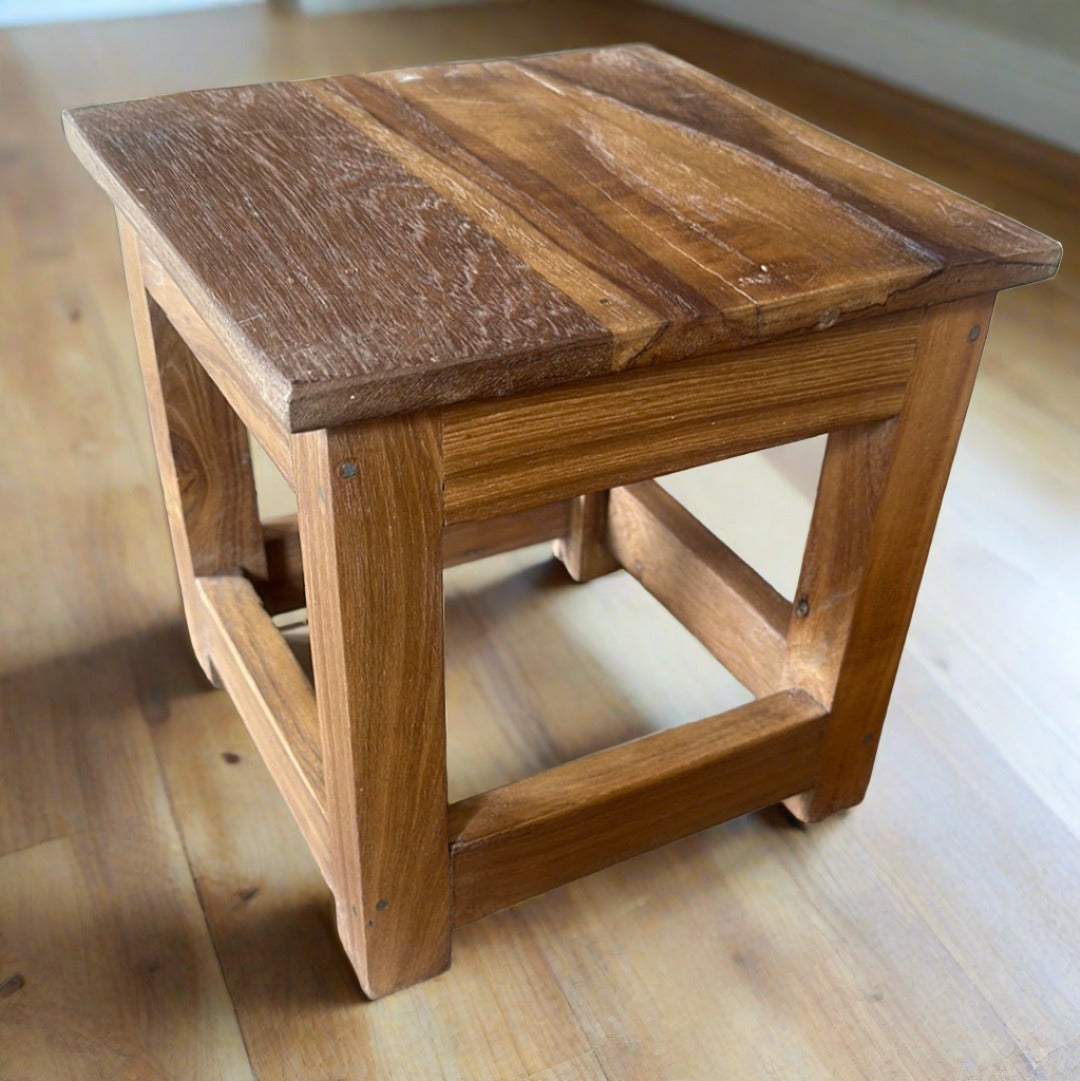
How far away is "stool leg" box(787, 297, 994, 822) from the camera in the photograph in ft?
2.39

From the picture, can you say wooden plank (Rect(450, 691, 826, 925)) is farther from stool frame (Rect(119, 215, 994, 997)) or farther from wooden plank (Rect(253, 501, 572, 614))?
wooden plank (Rect(253, 501, 572, 614))

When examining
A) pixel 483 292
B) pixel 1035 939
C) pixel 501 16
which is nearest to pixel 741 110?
pixel 483 292

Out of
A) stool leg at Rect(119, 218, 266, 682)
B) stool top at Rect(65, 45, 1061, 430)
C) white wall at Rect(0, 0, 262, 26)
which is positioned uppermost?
stool top at Rect(65, 45, 1061, 430)

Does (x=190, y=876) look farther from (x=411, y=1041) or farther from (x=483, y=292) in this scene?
(x=483, y=292)

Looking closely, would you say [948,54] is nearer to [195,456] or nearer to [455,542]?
[455,542]

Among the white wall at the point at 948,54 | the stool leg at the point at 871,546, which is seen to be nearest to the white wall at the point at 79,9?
the white wall at the point at 948,54

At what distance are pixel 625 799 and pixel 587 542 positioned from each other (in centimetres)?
41

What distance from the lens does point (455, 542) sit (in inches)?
42.9

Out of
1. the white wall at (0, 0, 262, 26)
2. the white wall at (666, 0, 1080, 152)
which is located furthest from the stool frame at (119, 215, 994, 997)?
the white wall at (0, 0, 262, 26)

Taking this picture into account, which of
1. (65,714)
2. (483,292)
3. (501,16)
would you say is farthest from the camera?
(501,16)

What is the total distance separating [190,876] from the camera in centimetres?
90

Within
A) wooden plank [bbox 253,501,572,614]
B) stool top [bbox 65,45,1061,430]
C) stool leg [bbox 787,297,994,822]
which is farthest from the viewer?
wooden plank [bbox 253,501,572,614]

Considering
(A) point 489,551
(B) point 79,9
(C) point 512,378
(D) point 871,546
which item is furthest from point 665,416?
(B) point 79,9

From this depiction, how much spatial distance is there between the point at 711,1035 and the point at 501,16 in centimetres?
321
